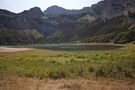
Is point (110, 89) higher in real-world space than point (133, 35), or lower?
lower

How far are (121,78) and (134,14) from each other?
23516 centimetres

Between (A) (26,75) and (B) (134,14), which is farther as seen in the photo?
(B) (134,14)

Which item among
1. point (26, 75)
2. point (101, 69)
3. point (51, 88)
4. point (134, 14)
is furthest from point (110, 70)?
point (134, 14)

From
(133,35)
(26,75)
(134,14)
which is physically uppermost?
Answer: (134,14)

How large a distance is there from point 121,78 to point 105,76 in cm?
155

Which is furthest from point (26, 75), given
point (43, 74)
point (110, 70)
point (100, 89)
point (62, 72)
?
point (110, 70)

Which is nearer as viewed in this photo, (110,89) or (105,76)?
(110,89)

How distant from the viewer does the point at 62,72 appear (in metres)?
11.0

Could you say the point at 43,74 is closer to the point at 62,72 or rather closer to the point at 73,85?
the point at 62,72

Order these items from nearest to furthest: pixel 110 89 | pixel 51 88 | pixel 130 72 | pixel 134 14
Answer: pixel 110 89, pixel 51 88, pixel 130 72, pixel 134 14

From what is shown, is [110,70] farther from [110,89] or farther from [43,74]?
[43,74]

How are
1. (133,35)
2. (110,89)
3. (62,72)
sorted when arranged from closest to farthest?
(110,89), (62,72), (133,35)

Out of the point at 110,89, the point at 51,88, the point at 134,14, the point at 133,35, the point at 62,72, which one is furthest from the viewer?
the point at 134,14

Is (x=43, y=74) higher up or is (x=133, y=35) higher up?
(x=133, y=35)
